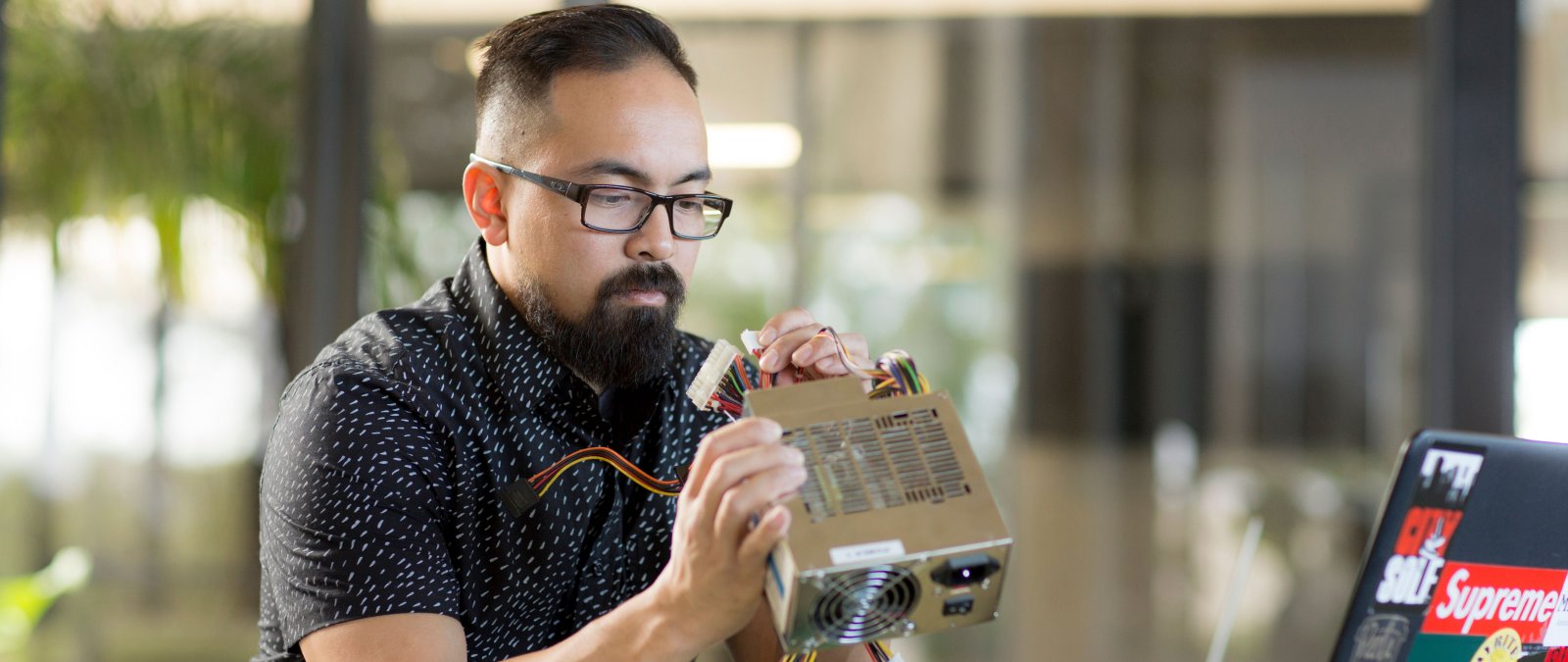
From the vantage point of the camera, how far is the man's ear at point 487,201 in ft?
4.51

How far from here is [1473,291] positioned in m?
2.46

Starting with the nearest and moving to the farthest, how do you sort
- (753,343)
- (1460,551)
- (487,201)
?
(1460,551)
(753,343)
(487,201)

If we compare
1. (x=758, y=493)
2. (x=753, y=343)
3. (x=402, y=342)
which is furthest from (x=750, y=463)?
(x=402, y=342)

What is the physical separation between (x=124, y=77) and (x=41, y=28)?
0.83ft

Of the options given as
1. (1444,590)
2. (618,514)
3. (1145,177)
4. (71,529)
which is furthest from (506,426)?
(1145,177)

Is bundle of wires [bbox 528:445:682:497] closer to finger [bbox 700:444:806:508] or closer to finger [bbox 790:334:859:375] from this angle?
finger [bbox 790:334:859:375]

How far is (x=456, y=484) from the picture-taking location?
48.2 inches

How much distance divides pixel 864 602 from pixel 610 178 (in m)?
0.59

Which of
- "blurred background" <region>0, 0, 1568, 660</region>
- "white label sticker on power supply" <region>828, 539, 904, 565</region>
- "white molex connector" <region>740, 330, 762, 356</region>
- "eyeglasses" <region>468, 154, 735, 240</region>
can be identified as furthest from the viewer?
"blurred background" <region>0, 0, 1568, 660</region>

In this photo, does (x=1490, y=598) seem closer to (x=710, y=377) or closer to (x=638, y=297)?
(x=710, y=377)

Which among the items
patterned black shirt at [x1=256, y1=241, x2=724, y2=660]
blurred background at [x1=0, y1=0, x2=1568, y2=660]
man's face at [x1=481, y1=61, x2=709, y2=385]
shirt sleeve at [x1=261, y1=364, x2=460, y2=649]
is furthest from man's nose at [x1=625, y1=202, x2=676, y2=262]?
blurred background at [x1=0, y1=0, x2=1568, y2=660]

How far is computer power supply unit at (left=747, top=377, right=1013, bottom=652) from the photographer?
0.81 m

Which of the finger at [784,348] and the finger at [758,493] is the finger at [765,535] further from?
the finger at [784,348]

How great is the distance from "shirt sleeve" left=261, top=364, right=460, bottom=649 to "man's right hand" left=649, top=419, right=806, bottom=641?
31 centimetres
